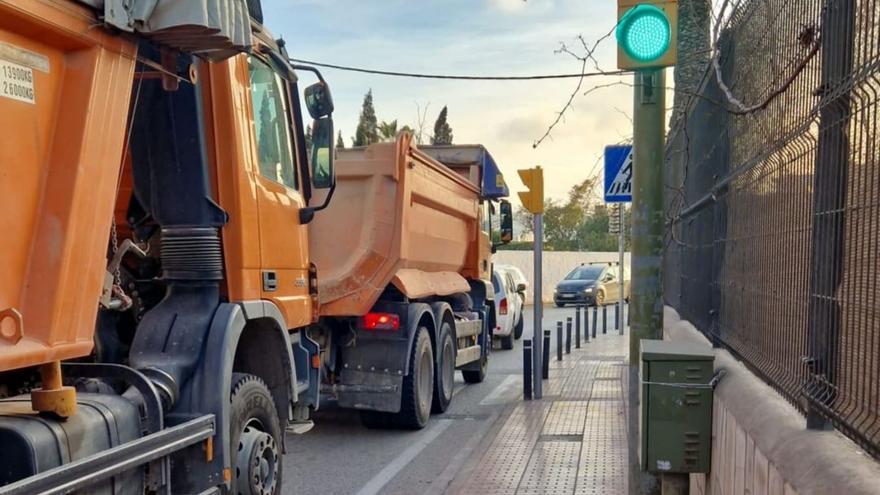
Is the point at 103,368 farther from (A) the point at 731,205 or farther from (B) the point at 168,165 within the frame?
(A) the point at 731,205

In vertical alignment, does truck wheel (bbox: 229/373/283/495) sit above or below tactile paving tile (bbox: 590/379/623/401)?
above

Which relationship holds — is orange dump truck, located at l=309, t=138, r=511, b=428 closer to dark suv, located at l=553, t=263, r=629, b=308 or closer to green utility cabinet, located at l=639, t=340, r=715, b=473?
green utility cabinet, located at l=639, t=340, r=715, b=473

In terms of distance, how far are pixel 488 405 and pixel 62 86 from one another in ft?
27.1

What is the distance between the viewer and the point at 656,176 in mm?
5262

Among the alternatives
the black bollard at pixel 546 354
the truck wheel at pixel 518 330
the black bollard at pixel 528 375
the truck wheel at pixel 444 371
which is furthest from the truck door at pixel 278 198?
the truck wheel at pixel 518 330

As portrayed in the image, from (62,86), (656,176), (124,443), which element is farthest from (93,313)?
(656,176)

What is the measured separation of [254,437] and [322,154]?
86.5 inches

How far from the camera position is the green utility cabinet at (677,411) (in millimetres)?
4324

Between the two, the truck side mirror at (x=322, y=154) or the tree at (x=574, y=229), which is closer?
the truck side mirror at (x=322, y=154)

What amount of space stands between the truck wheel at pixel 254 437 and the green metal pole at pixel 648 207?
7.50 feet

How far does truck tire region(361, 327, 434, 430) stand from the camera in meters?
8.75

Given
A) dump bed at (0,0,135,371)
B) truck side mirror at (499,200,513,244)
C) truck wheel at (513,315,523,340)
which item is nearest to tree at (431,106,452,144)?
truck wheel at (513,315,523,340)

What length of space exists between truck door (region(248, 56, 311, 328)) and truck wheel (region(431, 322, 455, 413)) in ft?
13.3

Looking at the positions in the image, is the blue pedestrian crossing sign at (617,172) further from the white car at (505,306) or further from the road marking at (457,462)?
the white car at (505,306)
